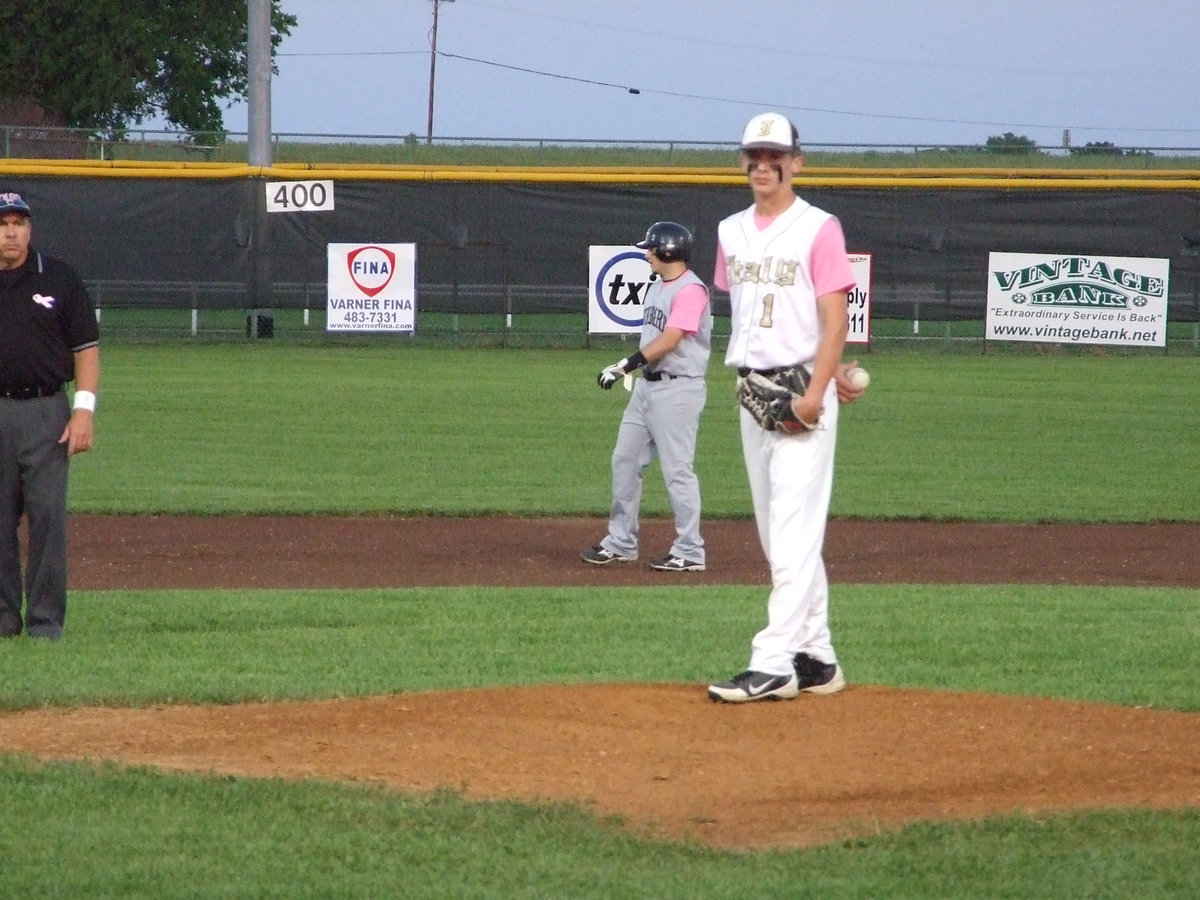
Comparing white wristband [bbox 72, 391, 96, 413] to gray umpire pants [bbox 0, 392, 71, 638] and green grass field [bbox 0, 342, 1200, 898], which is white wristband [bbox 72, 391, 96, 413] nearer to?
gray umpire pants [bbox 0, 392, 71, 638]

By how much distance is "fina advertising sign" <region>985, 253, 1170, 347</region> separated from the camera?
26.5m

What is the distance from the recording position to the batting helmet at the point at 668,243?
9742 millimetres

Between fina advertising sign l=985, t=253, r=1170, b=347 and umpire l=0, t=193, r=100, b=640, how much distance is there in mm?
20997

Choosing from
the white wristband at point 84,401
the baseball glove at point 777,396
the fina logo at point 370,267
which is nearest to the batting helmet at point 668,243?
the white wristband at point 84,401

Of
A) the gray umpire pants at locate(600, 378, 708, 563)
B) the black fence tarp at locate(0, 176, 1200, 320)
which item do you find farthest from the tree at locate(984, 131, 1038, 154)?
the gray umpire pants at locate(600, 378, 708, 563)

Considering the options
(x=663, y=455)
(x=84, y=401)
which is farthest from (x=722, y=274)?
(x=663, y=455)

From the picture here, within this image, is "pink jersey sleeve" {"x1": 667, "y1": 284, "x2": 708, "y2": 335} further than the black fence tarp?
No

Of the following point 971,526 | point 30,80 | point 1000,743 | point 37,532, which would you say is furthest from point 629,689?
point 30,80

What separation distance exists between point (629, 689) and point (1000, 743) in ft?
4.54

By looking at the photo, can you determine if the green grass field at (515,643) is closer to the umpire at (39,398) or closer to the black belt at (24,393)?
the umpire at (39,398)

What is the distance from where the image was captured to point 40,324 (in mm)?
7246

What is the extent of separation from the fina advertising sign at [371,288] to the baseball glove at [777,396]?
2111 cm

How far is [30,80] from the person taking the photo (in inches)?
1954

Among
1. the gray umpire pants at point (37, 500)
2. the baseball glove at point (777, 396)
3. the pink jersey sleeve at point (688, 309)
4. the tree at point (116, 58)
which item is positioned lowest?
the gray umpire pants at point (37, 500)
